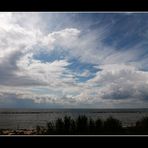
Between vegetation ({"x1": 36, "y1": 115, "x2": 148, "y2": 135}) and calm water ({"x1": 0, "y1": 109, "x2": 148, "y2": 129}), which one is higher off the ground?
calm water ({"x1": 0, "y1": 109, "x2": 148, "y2": 129})

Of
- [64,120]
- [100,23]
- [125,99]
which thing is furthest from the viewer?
[100,23]

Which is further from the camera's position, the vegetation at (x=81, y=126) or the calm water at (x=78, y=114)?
the calm water at (x=78, y=114)

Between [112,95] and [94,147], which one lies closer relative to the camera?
[94,147]

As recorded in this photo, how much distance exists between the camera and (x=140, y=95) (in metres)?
4.42

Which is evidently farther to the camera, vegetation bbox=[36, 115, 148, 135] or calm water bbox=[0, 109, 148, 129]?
calm water bbox=[0, 109, 148, 129]

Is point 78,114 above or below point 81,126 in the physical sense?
above

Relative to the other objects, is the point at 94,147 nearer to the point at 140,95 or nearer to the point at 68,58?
the point at 140,95

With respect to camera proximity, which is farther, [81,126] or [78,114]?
[78,114]

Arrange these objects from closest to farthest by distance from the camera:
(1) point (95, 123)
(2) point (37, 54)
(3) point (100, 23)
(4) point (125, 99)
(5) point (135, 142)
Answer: (5) point (135, 142)
(1) point (95, 123)
(4) point (125, 99)
(3) point (100, 23)
(2) point (37, 54)

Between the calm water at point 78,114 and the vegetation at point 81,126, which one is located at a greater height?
the calm water at point 78,114

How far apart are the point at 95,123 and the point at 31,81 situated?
10572 mm
